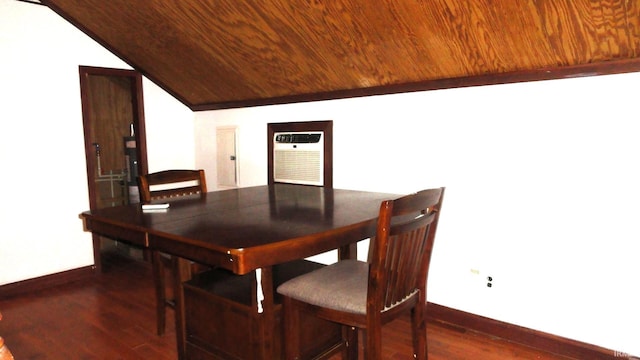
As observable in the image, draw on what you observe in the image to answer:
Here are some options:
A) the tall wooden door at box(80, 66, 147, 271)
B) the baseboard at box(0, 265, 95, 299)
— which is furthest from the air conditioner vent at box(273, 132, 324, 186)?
the tall wooden door at box(80, 66, 147, 271)

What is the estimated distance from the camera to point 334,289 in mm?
1639

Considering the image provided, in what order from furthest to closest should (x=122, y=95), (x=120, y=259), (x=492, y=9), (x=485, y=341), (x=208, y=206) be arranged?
(x=122, y=95), (x=120, y=259), (x=485, y=341), (x=208, y=206), (x=492, y=9)

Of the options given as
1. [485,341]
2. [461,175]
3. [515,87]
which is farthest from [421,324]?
[515,87]

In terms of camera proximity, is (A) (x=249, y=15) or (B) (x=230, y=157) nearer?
(A) (x=249, y=15)

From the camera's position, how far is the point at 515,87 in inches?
85.2

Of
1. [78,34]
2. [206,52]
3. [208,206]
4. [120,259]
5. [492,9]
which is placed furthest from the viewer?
[120,259]

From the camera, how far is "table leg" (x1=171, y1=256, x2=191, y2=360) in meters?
2.04

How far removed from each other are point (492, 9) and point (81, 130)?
10.4 feet

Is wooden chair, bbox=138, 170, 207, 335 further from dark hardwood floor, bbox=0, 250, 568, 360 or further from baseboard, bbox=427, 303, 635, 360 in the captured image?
baseboard, bbox=427, 303, 635, 360

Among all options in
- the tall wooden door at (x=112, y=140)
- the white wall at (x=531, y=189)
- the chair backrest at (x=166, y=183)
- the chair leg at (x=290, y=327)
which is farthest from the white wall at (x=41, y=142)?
the chair leg at (x=290, y=327)

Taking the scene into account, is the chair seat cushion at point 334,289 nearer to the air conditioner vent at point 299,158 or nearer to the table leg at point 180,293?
the table leg at point 180,293

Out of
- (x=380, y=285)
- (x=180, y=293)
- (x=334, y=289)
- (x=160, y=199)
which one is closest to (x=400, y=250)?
(x=380, y=285)

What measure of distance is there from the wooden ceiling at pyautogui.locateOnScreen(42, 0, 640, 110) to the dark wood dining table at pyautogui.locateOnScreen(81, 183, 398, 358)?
0.82 metres

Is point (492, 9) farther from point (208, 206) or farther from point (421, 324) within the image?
point (208, 206)
